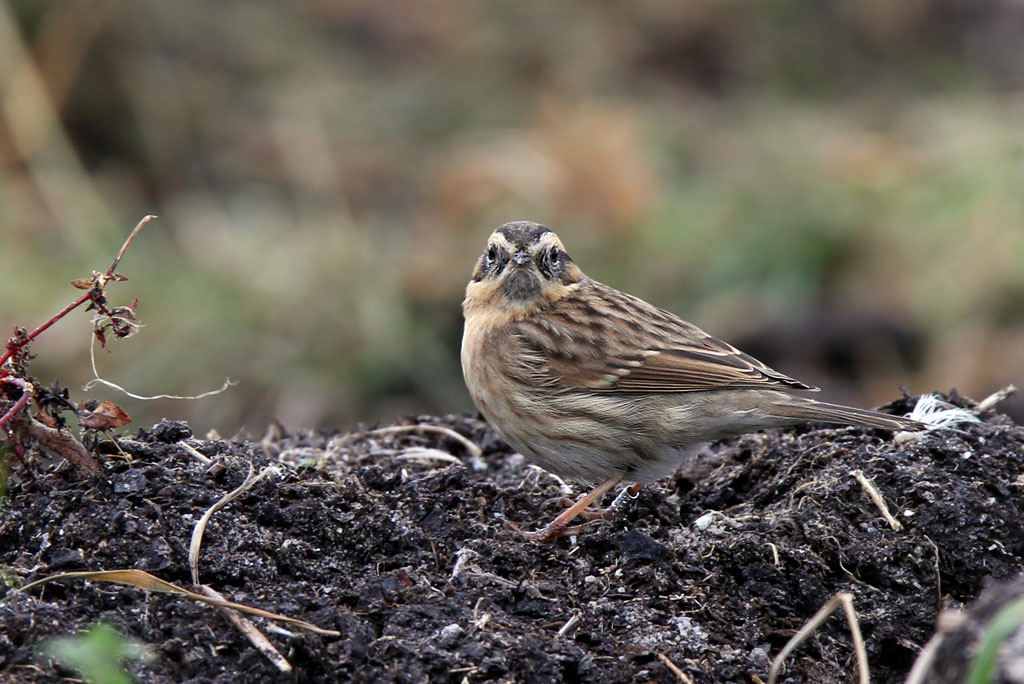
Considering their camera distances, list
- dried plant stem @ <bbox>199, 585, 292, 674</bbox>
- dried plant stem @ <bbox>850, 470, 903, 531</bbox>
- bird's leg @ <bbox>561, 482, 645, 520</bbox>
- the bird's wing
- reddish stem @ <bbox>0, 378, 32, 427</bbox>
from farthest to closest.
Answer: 1. the bird's wing
2. bird's leg @ <bbox>561, 482, 645, 520</bbox>
3. dried plant stem @ <bbox>850, 470, 903, 531</bbox>
4. reddish stem @ <bbox>0, 378, 32, 427</bbox>
5. dried plant stem @ <bbox>199, 585, 292, 674</bbox>

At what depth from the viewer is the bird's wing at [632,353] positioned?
219 inches

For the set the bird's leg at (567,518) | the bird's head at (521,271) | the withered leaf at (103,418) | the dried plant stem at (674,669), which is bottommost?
the dried plant stem at (674,669)

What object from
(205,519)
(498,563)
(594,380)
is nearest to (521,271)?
(594,380)

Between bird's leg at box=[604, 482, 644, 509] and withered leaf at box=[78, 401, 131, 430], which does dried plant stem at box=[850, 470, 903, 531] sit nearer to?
bird's leg at box=[604, 482, 644, 509]

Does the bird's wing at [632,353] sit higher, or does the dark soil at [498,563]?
the bird's wing at [632,353]

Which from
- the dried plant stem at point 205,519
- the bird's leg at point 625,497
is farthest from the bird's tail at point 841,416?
the dried plant stem at point 205,519

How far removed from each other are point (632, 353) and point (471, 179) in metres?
5.81

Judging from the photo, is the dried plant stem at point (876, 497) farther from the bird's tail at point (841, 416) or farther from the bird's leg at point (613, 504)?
the bird's leg at point (613, 504)

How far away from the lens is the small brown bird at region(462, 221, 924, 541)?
Result: 5324 mm

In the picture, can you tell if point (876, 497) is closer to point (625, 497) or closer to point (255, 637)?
point (625, 497)

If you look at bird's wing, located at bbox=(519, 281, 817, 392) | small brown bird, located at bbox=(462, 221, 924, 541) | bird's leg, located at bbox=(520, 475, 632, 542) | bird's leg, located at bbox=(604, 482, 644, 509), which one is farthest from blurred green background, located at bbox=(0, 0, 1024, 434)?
bird's leg, located at bbox=(520, 475, 632, 542)

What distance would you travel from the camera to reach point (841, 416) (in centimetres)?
497

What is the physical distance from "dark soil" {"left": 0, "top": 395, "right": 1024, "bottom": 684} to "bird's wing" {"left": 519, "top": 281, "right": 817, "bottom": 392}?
456 mm

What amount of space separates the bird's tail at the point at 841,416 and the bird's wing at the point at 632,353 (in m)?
0.32
